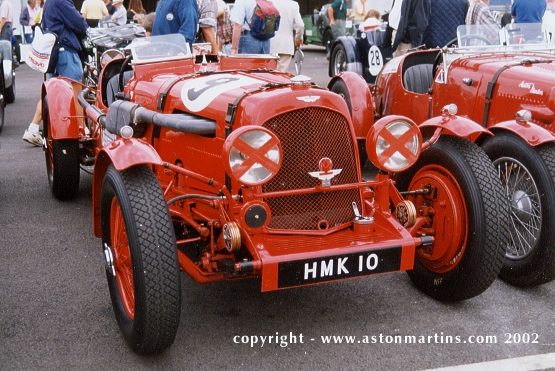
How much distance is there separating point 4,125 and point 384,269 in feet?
23.7

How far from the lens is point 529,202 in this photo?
3891mm

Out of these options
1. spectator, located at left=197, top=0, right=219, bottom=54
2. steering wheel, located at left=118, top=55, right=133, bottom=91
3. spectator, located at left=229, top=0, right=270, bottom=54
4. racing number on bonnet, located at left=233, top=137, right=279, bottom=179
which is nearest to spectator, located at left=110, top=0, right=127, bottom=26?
spectator, located at left=197, top=0, right=219, bottom=54

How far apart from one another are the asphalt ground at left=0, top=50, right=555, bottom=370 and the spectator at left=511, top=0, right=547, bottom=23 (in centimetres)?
514

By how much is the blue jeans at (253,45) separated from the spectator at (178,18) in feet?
5.83

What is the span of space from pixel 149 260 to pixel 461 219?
1611mm

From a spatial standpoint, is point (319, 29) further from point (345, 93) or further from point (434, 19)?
point (345, 93)

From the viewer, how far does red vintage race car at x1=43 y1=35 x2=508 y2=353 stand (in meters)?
2.91

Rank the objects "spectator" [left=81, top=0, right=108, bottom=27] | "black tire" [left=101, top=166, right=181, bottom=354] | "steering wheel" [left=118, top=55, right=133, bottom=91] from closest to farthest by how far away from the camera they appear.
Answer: "black tire" [left=101, top=166, right=181, bottom=354] → "steering wheel" [left=118, top=55, right=133, bottom=91] → "spectator" [left=81, top=0, right=108, bottom=27]

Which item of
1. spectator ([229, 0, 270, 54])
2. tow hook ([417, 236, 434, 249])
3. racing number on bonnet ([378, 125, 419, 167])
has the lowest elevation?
Answer: tow hook ([417, 236, 434, 249])

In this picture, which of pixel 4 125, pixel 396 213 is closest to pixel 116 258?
pixel 396 213

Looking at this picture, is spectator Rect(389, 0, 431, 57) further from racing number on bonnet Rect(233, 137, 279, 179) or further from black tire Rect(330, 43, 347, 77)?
racing number on bonnet Rect(233, 137, 279, 179)

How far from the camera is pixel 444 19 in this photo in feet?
21.2

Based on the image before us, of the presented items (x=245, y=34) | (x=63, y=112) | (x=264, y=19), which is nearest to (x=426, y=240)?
(x=63, y=112)

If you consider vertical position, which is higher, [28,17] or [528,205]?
[28,17]
